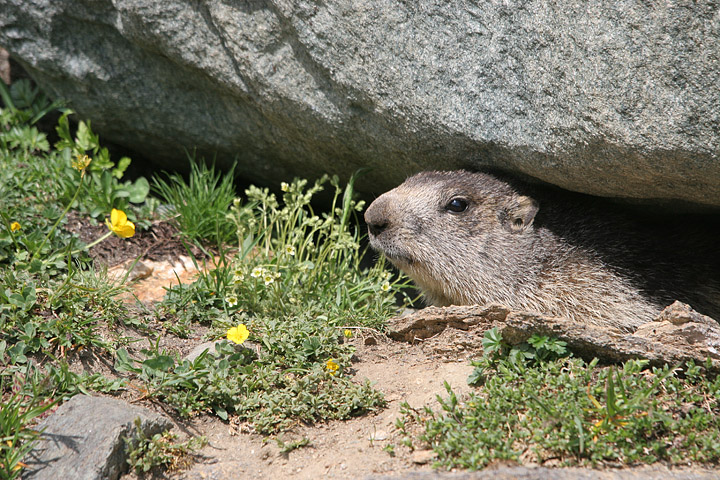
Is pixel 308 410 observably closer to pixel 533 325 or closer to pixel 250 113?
pixel 533 325

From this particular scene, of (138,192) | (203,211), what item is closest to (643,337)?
(203,211)

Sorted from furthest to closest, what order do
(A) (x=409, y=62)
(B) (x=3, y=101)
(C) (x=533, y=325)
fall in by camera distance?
(B) (x=3, y=101) < (A) (x=409, y=62) < (C) (x=533, y=325)

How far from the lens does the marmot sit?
4.85m

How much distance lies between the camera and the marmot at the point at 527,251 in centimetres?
485

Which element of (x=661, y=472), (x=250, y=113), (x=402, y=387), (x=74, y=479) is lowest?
(x=74, y=479)

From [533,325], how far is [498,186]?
4.90 feet

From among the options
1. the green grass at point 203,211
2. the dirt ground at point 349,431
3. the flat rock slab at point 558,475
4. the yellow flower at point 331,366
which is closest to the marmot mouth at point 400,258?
the dirt ground at point 349,431

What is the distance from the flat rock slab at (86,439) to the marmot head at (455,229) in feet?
7.33

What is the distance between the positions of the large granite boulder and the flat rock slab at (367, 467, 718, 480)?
73.1 inches

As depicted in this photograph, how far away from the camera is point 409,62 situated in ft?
15.2

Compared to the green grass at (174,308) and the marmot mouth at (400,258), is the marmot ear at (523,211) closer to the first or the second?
the marmot mouth at (400,258)

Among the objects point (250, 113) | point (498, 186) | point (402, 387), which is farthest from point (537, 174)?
point (250, 113)

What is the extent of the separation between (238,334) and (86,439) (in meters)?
1.17

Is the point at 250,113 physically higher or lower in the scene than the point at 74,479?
higher
